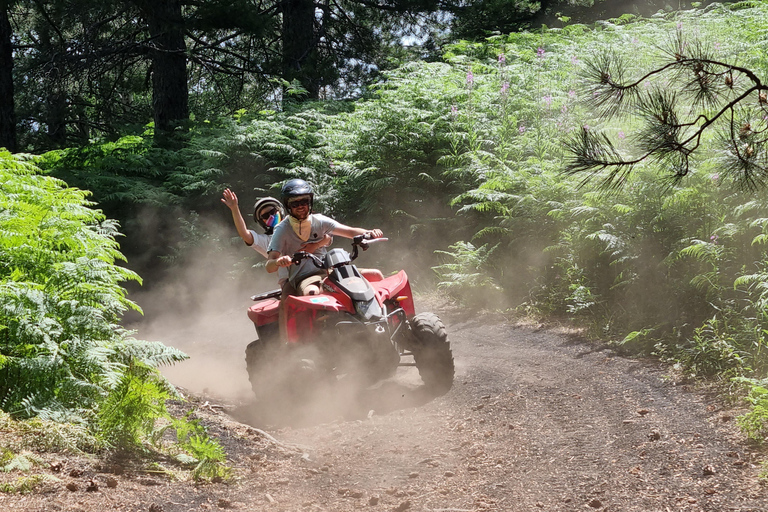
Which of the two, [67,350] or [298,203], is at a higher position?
[298,203]

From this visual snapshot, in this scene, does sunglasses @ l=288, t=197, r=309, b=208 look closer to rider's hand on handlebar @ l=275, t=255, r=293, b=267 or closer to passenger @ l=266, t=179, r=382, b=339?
passenger @ l=266, t=179, r=382, b=339

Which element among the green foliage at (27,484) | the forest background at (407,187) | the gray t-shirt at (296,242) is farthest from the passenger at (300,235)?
the green foliage at (27,484)

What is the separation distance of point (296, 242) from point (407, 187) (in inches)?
262

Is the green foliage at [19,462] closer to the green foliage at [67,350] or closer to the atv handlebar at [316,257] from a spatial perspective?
the green foliage at [67,350]

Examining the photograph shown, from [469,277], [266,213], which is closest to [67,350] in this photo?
[266,213]

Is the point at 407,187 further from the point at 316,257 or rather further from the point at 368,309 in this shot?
the point at 368,309

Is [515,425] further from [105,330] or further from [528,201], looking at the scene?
[528,201]

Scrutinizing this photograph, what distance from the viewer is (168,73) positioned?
19969mm

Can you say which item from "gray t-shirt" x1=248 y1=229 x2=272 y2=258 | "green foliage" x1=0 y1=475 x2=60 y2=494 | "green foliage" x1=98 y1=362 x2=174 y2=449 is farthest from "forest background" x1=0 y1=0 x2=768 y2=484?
"gray t-shirt" x1=248 y1=229 x2=272 y2=258

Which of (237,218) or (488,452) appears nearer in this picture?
(488,452)

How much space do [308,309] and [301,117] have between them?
11905 mm

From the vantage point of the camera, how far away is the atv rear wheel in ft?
21.5

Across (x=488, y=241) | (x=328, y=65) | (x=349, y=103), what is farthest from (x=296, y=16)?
(x=488, y=241)

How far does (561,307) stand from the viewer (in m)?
9.66
